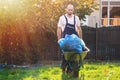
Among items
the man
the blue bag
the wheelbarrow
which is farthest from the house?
the blue bag

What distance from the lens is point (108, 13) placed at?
128ft

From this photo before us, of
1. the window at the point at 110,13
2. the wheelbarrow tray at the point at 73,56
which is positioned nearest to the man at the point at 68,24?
the wheelbarrow tray at the point at 73,56

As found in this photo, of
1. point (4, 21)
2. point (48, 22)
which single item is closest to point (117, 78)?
point (4, 21)

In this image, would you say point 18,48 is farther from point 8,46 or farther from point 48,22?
point 48,22

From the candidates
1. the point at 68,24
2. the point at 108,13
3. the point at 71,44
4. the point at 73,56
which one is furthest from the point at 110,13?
the point at 71,44

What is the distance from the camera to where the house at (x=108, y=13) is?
38.2 metres

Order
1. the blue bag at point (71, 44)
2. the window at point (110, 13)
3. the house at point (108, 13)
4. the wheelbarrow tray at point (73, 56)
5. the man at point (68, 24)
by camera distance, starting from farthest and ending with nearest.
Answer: the window at point (110, 13) → the house at point (108, 13) → the man at point (68, 24) → the wheelbarrow tray at point (73, 56) → the blue bag at point (71, 44)

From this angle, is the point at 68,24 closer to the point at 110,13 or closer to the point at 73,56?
the point at 73,56

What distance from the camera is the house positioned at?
38188 mm

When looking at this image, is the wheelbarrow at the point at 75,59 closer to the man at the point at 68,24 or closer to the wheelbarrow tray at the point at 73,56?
the wheelbarrow tray at the point at 73,56

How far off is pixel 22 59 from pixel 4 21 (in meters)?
2.10

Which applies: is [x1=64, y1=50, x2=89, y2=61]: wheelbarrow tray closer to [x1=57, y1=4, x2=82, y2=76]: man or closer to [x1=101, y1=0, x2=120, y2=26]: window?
[x1=57, y1=4, x2=82, y2=76]: man

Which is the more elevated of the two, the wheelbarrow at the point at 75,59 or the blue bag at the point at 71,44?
the blue bag at the point at 71,44

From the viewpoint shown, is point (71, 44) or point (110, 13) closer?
point (71, 44)
